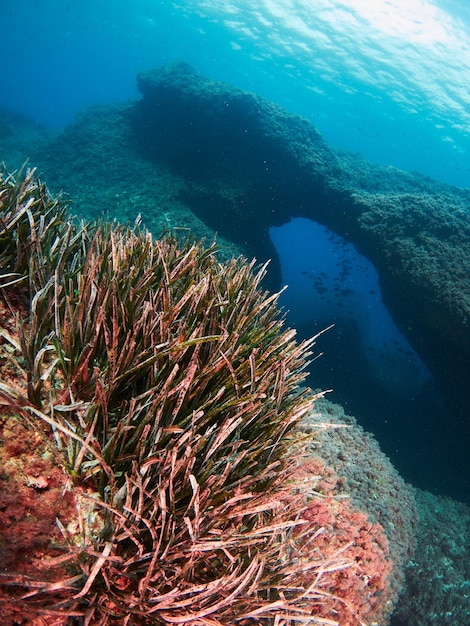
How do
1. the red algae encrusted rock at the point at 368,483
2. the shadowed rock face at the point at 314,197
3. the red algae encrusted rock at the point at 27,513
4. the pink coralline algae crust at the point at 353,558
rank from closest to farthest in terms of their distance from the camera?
1. the red algae encrusted rock at the point at 27,513
2. the pink coralline algae crust at the point at 353,558
3. the red algae encrusted rock at the point at 368,483
4. the shadowed rock face at the point at 314,197

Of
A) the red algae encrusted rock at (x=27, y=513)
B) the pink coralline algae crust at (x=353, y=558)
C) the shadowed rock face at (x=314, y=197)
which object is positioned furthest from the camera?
the shadowed rock face at (x=314, y=197)

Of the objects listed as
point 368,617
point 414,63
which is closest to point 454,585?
point 368,617

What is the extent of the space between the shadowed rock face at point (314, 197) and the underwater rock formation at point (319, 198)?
43mm

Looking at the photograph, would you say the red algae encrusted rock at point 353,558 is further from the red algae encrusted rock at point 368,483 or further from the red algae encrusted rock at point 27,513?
the red algae encrusted rock at point 27,513

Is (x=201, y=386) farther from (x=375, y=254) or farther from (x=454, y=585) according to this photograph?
(x=375, y=254)

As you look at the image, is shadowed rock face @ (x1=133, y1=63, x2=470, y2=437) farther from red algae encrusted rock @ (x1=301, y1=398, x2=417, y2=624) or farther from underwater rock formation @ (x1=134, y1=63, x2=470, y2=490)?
red algae encrusted rock @ (x1=301, y1=398, x2=417, y2=624)

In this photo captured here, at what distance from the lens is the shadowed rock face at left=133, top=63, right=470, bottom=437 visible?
1055cm

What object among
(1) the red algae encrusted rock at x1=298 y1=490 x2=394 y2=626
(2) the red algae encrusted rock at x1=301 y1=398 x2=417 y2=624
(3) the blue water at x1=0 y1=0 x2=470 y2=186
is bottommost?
(2) the red algae encrusted rock at x1=301 y1=398 x2=417 y2=624

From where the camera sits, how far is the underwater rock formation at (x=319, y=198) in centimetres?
1056

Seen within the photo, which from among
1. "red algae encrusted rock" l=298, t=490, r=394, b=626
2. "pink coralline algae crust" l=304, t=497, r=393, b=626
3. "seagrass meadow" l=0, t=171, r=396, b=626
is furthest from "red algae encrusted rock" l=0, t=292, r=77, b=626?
"red algae encrusted rock" l=298, t=490, r=394, b=626

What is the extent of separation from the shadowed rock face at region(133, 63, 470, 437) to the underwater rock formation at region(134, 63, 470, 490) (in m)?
0.04

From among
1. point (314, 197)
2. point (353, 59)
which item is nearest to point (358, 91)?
point (353, 59)

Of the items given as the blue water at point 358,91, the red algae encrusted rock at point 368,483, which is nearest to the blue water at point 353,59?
the blue water at point 358,91

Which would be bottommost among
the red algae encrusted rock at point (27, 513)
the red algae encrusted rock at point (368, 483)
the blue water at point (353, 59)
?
the red algae encrusted rock at point (368, 483)
